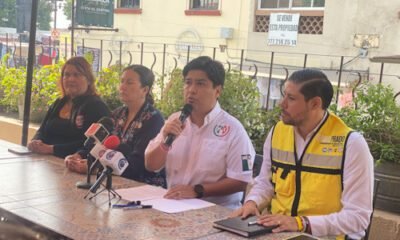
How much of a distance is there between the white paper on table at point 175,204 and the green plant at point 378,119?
4.39 ft

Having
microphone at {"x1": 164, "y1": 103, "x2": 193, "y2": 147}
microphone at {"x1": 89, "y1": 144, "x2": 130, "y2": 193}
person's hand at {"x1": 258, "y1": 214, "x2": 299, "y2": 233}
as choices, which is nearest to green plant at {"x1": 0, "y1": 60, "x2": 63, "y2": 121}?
microphone at {"x1": 164, "y1": 103, "x2": 193, "y2": 147}

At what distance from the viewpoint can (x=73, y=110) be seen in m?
3.66

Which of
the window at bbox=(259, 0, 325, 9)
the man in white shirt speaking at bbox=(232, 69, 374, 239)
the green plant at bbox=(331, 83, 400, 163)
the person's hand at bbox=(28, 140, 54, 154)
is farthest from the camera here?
the window at bbox=(259, 0, 325, 9)

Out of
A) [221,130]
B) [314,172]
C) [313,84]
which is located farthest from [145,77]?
[314,172]

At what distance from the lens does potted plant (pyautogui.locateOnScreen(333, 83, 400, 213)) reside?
10.2ft

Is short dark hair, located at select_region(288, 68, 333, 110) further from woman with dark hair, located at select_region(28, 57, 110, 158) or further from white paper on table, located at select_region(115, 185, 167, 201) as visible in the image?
woman with dark hair, located at select_region(28, 57, 110, 158)

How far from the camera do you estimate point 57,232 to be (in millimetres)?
1878

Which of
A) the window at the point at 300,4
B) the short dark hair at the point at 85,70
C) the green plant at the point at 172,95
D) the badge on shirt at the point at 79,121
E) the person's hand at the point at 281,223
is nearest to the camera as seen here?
the person's hand at the point at 281,223

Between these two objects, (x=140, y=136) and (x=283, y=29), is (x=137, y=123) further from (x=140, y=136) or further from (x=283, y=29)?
(x=283, y=29)

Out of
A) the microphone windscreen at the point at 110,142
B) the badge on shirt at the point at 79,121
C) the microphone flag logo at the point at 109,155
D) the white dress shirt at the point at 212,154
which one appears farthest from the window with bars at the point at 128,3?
the microphone flag logo at the point at 109,155

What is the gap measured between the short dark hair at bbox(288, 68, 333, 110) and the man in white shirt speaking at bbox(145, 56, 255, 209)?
0.57m

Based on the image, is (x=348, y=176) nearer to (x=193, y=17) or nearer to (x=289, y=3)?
(x=289, y=3)

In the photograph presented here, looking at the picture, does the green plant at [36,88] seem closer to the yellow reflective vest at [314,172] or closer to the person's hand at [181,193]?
the person's hand at [181,193]

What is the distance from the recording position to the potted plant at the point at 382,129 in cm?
309
